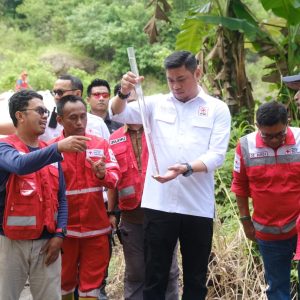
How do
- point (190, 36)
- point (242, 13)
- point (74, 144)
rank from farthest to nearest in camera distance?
point (190, 36), point (242, 13), point (74, 144)

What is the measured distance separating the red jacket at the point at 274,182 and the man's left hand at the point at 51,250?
139 cm

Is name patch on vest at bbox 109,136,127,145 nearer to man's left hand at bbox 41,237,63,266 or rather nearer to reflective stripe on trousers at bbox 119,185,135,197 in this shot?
reflective stripe on trousers at bbox 119,185,135,197

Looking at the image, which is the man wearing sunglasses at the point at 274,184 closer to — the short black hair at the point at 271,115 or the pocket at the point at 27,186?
the short black hair at the point at 271,115

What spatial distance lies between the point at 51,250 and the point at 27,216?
0.28 m

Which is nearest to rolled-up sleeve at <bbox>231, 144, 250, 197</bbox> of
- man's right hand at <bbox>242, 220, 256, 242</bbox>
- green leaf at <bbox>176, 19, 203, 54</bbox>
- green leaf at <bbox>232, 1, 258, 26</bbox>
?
man's right hand at <bbox>242, 220, 256, 242</bbox>

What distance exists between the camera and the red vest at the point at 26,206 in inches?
138

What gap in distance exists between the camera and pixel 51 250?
3.62 metres

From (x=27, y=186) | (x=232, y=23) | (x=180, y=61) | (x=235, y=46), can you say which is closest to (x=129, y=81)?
(x=180, y=61)

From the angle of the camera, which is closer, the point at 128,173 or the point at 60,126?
the point at 128,173

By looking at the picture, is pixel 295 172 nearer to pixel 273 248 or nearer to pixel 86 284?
pixel 273 248

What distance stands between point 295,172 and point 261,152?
0.26 m

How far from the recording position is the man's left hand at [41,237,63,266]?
3.61 meters

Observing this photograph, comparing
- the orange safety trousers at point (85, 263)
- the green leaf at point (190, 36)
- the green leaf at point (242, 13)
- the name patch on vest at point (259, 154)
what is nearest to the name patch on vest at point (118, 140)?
the orange safety trousers at point (85, 263)

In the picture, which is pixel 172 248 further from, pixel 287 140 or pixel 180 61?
pixel 180 61
